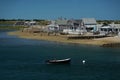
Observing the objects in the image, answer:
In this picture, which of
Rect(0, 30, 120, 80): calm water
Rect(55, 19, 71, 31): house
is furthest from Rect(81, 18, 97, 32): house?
Rect(0, 30, 120, 80): calm water

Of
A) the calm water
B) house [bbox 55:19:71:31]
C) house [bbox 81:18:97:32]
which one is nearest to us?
the calm water

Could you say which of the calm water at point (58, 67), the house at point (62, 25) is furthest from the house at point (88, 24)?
the calm water at point (58, 67)

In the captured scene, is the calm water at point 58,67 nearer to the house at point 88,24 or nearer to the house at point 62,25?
the house at point 88,24

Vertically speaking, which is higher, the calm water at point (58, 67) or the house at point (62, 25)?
the house at point (62, 25)

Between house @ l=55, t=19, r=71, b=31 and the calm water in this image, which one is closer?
the calm water

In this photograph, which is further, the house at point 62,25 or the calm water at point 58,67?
the house at point 62,25

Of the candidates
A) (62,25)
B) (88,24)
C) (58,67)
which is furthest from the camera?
(62,25)

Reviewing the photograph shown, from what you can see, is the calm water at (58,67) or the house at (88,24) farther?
the house at (88,24)

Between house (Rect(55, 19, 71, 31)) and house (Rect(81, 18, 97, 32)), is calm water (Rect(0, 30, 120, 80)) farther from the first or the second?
house (Rect(55, 19, 71, 31))

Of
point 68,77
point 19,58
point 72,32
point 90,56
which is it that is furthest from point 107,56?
point 72,32

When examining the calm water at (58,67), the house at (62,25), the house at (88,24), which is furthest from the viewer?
the house at (62,25)

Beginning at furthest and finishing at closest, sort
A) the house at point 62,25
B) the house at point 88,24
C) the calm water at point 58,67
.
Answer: the house at point 62,25 → the house at point 88,24 → the calm water at point 58,67

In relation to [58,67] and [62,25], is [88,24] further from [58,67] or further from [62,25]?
[58,67]

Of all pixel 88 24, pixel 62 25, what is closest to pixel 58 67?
pixel 88 24
